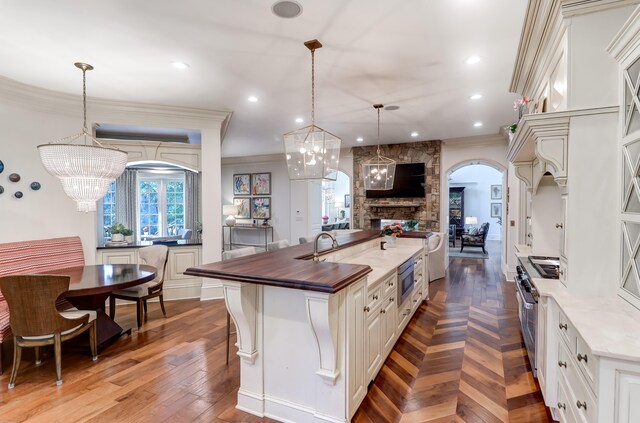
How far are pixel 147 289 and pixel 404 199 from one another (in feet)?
18.3

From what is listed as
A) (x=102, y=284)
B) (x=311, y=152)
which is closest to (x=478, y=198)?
(x=311, y=152)

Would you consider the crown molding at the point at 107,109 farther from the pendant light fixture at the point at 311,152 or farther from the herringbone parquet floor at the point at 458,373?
the herringbone parquet floor at the point at 458,373

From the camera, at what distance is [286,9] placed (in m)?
2.24

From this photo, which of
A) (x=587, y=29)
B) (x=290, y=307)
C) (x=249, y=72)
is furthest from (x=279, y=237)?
(x=587, y=29)

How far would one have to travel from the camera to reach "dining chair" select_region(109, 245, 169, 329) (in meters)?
3.65

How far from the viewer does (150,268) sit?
3.64 meters

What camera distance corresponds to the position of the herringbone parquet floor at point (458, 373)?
216cm

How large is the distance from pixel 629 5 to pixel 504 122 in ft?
12.5

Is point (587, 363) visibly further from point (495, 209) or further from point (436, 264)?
point (495, 209)

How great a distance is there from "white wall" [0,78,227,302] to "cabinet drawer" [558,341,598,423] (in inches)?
166

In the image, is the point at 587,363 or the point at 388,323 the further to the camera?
the point at 388,323

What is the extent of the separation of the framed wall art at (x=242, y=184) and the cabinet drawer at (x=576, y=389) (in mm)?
8207

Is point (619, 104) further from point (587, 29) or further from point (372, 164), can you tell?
point (372, 164)

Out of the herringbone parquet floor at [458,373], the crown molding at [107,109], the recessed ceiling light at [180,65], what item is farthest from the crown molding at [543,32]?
the crown molding at [107,109]
